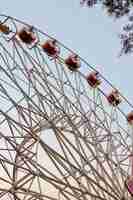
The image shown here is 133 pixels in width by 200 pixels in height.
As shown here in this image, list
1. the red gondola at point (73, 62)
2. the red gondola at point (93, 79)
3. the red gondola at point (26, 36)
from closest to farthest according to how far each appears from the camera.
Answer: the red gondola at point (26, 36)
the red gondola at point (73, 62)
the red gondola at point (93, 79)

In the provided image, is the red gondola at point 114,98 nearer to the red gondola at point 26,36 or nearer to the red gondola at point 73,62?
the red gondola at point 73,62

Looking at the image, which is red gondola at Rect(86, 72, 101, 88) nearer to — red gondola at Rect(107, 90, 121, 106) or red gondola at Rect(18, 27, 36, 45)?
red gondola at Rect(107, 90, 121, 106)

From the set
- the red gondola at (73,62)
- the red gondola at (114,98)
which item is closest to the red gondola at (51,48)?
the red gondola at (73,62)

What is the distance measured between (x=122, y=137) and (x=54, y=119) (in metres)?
6.61

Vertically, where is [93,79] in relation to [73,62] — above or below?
below

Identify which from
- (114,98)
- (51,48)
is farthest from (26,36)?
(114,98)

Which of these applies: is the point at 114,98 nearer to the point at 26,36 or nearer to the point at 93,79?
the point at 93,79

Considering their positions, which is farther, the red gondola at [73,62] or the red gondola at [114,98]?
the red gondola at [114,98]

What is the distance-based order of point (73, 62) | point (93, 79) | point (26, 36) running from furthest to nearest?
point (93, 79)
point (73, 62)
point (26, 36)

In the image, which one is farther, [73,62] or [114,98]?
[114,98]

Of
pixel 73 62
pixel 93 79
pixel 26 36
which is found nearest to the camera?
pixel 26 36

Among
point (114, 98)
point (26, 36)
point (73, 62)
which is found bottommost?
point (114, 98)

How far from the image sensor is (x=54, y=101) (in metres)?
25.7

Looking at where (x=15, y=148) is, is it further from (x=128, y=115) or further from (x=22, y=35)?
(x=128, y=115)
